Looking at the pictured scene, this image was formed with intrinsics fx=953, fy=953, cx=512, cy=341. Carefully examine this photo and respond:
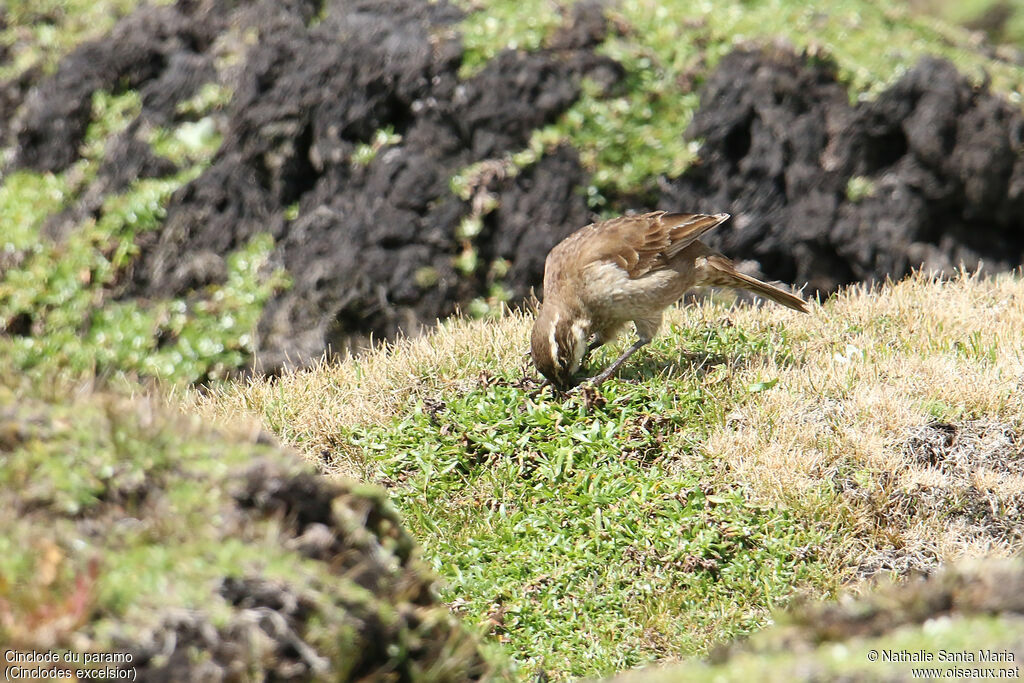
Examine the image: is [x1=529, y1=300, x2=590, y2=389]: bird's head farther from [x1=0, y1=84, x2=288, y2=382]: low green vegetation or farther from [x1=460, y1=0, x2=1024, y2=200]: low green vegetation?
[x1=0, y1=84, x2=288, y2=382]: low green vegetation

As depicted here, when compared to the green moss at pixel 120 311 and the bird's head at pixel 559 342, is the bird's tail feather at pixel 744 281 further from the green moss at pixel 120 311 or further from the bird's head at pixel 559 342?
the green moss at pixel 120 311

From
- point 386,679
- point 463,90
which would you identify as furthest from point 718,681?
point 463,90

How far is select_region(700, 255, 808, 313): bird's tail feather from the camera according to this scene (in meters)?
7.62

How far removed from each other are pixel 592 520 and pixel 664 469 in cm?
64

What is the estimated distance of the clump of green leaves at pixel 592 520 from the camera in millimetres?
5324

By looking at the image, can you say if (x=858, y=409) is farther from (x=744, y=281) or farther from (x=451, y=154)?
(x=451, y=154)

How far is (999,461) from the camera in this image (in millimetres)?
6023

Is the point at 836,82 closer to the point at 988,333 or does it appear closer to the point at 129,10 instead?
the point at 988,333

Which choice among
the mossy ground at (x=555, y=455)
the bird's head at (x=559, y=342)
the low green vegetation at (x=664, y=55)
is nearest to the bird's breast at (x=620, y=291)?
the bird's head at (x=559, y=342)

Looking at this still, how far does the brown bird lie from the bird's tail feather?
0.6 inches

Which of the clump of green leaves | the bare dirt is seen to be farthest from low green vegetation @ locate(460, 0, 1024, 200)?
the clump of green leaves

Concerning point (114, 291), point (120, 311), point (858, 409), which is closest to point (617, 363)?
point (858, 409)

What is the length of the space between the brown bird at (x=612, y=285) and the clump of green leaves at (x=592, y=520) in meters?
0.37

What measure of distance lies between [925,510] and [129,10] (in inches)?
386
